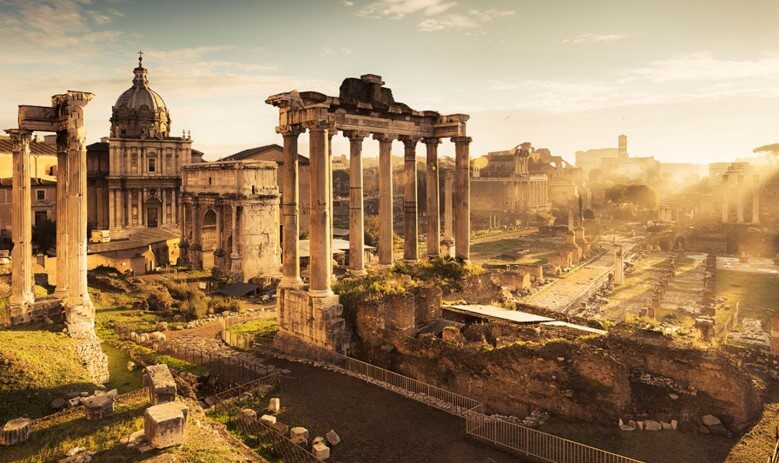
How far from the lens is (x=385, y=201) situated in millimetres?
20047

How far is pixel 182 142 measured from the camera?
47.2 meters

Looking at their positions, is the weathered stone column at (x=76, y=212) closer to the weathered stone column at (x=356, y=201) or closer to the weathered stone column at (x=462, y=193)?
the weathered stone column at (x=356, y=201)

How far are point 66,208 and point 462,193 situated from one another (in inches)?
534

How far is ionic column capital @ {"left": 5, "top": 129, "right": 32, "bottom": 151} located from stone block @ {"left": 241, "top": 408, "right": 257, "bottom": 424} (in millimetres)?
12011

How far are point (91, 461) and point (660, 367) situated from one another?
11723 millimetres

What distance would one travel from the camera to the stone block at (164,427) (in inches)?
382

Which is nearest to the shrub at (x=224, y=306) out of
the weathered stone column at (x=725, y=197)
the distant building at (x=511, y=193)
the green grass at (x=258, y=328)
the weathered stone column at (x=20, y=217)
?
the green grass at (x=258, y=328)

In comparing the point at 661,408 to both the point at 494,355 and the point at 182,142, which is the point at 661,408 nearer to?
the point at 494,355

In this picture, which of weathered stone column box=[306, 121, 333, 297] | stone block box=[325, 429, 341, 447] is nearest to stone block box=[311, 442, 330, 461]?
stone block box=[325, 429, 341, 447]

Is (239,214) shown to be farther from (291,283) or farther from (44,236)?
(291,283)

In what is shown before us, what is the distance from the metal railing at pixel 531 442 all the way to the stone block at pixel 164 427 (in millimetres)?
5645

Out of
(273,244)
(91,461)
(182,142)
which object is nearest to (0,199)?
(182,142)

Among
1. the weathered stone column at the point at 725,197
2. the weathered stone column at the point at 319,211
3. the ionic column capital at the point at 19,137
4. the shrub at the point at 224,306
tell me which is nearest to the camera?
the weathered stone column at the point at 319,211

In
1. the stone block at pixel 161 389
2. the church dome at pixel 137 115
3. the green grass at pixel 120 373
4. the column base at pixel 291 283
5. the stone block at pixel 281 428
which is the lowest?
the stone block at pixel 281 428
